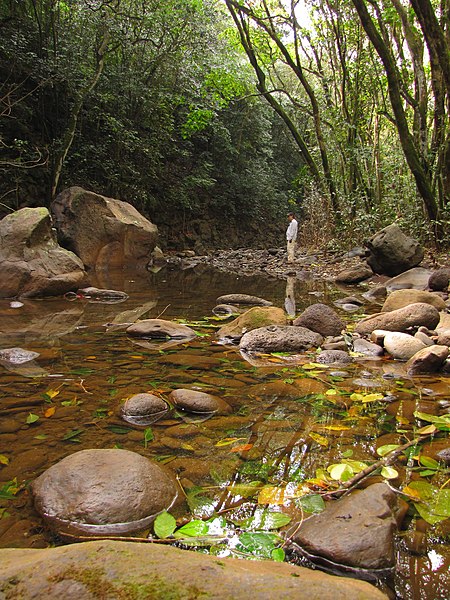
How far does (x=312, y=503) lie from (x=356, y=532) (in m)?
0.27

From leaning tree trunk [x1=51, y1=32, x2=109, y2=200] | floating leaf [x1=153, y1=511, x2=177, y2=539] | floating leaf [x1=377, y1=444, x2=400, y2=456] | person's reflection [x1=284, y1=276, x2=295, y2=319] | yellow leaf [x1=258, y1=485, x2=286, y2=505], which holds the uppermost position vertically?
leaning tree trunk [x1=51, y1=32, x2=109, y2=200]

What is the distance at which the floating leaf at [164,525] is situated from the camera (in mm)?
1432

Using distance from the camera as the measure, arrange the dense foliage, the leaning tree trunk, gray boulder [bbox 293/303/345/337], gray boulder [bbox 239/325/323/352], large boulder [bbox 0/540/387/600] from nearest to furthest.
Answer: large boulder [bbox 0/540/387/600] < gray boulder [bbox 239/325/323/352] < gray boulder [bbox 293/303/345/337] < the dense foliage < the leaning tree trunk

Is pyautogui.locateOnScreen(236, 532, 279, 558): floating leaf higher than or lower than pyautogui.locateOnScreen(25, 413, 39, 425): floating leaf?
higher

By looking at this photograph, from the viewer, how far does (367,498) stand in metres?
1.48

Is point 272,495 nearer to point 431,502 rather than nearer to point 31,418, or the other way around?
point 431,502

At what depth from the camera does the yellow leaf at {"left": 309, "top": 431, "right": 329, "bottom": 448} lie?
2105mm

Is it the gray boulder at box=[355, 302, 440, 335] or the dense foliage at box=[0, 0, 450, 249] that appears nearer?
the gray boulder at box=[355, 302, 440, 335]

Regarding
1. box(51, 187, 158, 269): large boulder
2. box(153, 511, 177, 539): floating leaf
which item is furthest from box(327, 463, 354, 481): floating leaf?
box(51, 187, 158, 269): large boulder

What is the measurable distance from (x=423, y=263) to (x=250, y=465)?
9.06 meters

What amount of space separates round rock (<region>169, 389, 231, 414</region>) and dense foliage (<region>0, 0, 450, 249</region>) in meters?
7.89

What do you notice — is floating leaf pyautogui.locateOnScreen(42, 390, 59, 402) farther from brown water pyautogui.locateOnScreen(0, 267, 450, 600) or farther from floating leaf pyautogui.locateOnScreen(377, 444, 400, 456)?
floating leaf pyautogui.locateOnScreen(377, 444, 400, 456)

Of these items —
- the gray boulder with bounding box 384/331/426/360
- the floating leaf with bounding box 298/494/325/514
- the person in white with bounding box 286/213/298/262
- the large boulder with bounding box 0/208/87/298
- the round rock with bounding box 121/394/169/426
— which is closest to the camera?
the floating leaf with bounding box 298/494/325/514

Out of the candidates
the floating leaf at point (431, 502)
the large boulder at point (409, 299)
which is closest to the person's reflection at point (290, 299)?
the large boulder at point (409, 299)
